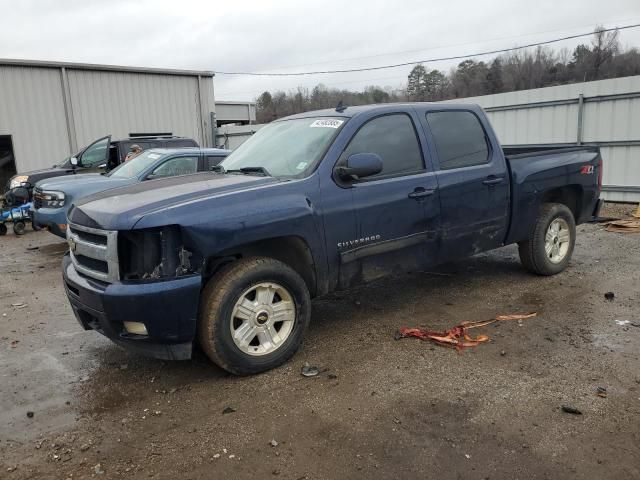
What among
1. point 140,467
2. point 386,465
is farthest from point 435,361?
point 140,467

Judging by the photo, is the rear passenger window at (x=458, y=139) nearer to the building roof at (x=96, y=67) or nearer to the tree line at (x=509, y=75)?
the building roof at (x=96, y=67)

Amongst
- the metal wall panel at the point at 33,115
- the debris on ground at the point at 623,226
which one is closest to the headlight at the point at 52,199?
the debris on ground at the point at 623,226

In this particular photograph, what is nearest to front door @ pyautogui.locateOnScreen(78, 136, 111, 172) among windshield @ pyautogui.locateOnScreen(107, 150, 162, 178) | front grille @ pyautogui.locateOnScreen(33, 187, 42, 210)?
windshield @ pyautogui.locateOnScreen(107, 150, 162, 178)

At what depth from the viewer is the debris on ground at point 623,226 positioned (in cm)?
904

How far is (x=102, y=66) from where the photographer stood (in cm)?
1998

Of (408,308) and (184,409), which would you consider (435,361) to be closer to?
(408,308)

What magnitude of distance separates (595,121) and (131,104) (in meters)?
16.4

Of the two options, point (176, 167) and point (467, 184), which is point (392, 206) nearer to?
point (467, 184)

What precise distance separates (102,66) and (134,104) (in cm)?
177

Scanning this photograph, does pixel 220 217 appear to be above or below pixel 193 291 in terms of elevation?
above

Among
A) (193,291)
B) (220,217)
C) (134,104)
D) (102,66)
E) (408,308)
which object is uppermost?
(102,66)

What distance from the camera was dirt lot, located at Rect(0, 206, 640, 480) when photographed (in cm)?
293

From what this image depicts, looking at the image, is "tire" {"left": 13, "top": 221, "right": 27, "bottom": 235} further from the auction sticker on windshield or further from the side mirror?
the side mirror

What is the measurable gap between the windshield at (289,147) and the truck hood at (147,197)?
0.26 m
